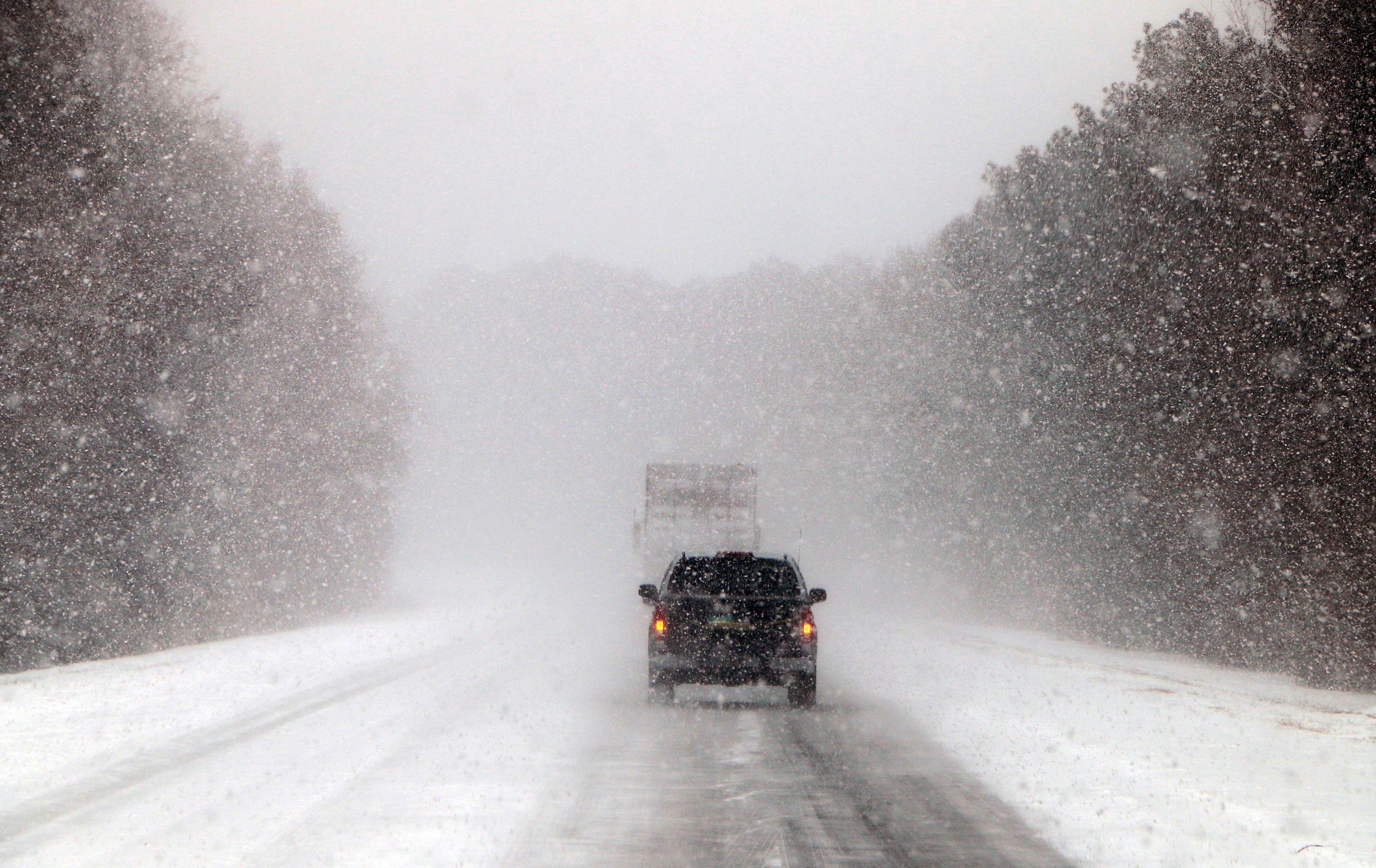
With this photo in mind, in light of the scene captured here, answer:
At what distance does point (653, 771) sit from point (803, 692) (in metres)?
4.59

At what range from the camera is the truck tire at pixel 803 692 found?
13.9 m

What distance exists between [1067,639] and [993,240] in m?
12.6

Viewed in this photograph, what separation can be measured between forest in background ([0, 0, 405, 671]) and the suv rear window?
1127 centimetres

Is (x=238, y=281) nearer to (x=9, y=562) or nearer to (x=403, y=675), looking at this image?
(x=9, y=562)

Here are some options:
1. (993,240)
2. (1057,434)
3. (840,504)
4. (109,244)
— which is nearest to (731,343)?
(840,504)

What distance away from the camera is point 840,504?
222 feet

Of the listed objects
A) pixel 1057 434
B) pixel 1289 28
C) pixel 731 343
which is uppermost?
pixel 731 343

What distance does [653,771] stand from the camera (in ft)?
31.7

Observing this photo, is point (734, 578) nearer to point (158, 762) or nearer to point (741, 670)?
point (741, 670)

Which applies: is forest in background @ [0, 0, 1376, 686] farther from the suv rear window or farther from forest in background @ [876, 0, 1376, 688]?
the suv rear window

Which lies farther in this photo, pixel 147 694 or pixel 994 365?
pixel 994 365

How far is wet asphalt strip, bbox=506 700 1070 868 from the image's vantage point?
6.78 metres

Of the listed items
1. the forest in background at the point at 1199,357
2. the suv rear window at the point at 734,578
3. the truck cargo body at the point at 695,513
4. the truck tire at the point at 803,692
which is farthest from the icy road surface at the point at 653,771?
the truck cargo body at the point at 695,513

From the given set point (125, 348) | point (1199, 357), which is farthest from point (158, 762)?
point (1199, 357)
